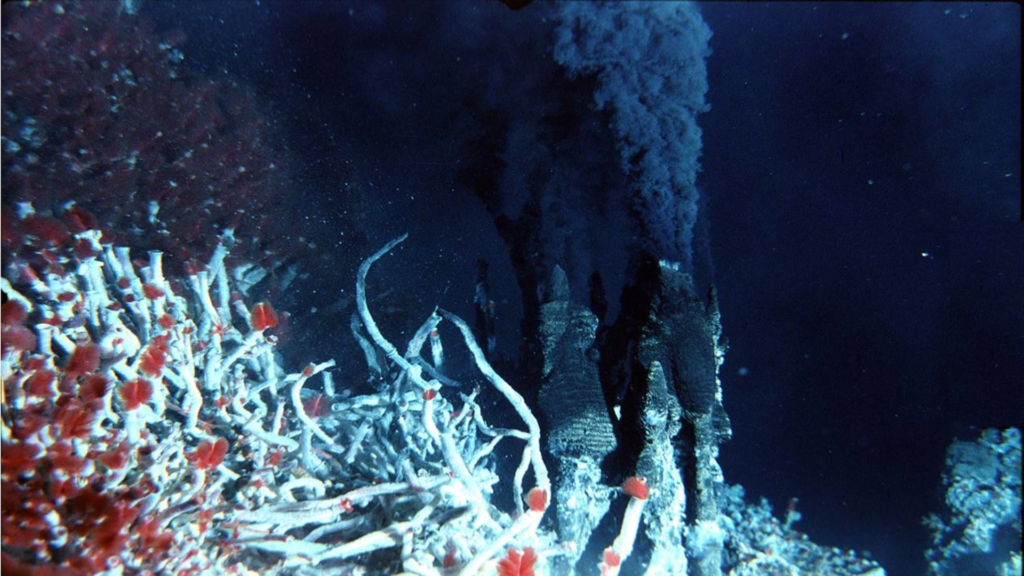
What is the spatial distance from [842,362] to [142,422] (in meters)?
16.3

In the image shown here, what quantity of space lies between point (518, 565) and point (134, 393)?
7.79 feet

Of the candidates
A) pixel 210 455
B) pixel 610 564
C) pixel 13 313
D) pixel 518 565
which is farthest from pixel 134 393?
pixel 610 564

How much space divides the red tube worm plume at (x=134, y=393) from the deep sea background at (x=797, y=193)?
11.2ft

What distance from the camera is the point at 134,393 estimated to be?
2590 millimetres

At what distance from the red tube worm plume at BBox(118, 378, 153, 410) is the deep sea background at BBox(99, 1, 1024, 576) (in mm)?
3415

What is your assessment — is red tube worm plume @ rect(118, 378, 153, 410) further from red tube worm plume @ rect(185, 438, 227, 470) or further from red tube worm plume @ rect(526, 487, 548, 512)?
red tube worm plume @ rect(526, 487, 548, 512)

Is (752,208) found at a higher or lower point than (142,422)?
higher

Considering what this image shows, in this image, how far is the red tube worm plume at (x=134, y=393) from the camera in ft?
8.43

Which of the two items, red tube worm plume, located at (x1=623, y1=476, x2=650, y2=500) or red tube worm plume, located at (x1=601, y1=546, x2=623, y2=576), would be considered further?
red tube worm plume, located at (x1=623, y1=476, x2=650, y2=500)

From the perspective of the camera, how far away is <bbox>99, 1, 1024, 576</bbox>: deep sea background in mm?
6512

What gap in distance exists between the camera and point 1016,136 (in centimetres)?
1075

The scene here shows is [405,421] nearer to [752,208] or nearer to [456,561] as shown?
[456,561]

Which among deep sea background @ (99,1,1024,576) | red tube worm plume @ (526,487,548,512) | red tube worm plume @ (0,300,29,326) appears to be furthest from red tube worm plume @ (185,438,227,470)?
deep sea background @ (99,1,1024,576)

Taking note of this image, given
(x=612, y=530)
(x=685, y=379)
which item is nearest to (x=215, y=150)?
(x=685, y=379)
